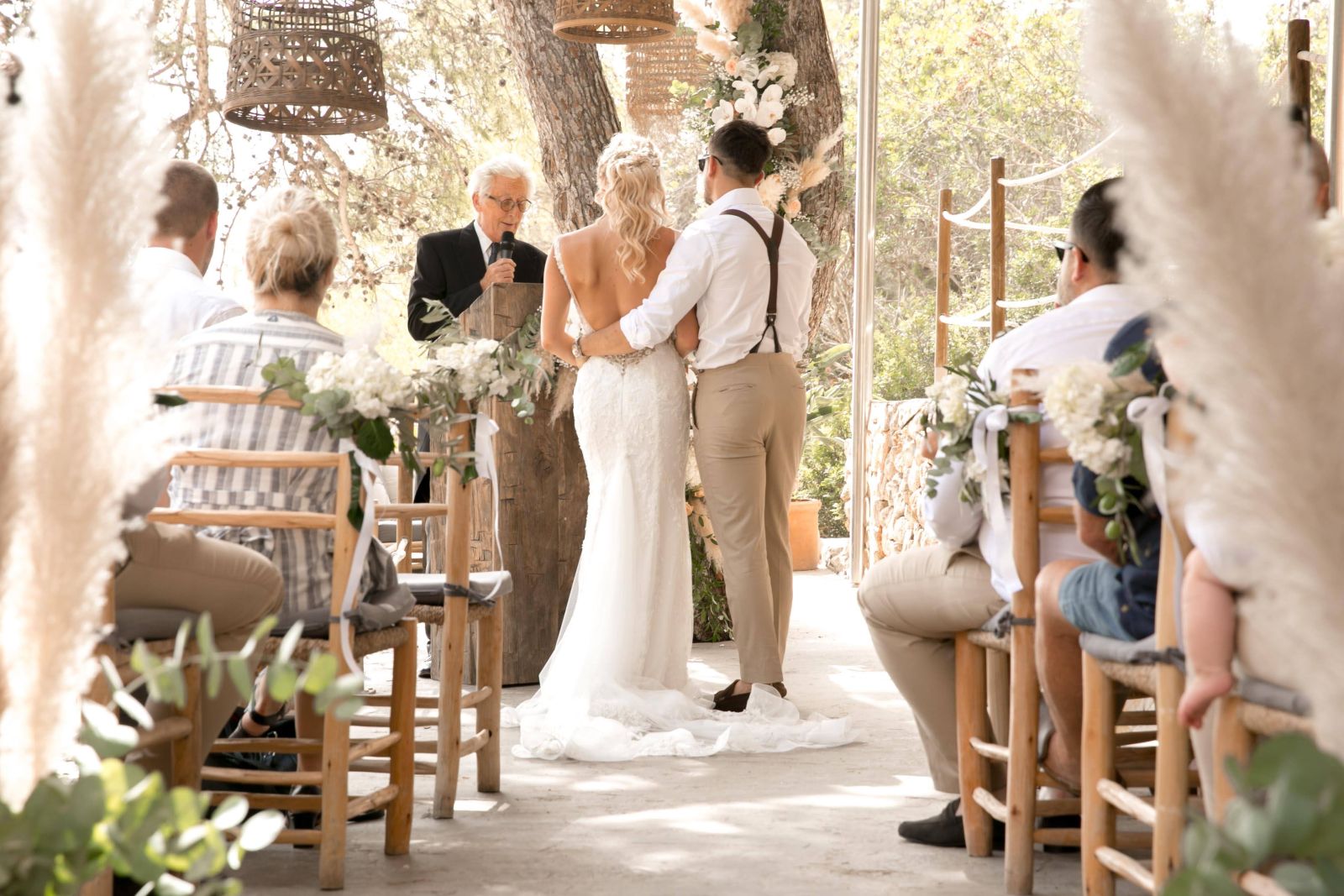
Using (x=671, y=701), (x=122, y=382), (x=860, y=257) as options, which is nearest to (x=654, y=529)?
(x=671, y=701)

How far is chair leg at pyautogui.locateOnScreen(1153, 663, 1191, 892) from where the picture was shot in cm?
199

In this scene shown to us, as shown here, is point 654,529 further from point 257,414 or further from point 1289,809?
point 1289,809

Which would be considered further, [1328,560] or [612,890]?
[612,890]

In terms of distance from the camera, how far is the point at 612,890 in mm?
2674

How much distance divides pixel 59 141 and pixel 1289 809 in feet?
1.46

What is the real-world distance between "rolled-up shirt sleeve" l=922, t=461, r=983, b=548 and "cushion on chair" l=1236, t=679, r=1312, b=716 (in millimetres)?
1090

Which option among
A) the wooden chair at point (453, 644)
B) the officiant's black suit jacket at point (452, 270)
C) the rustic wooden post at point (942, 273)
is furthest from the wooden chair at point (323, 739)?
the rustic wooden post at point (942, 273)

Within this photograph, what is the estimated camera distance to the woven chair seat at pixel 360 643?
2666 mm

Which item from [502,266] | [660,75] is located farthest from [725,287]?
[660,75]

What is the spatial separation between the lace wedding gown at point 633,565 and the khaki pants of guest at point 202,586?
6.04 ft

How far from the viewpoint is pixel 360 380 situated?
269cm

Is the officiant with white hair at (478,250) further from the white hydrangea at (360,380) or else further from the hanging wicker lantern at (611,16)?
the white hydrangea at (360,380)

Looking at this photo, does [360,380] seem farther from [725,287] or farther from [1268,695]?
[725,287]

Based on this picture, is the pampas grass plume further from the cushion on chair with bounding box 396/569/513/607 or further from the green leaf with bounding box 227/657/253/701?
the cushion on chair with bounding box 396/569/513/607
